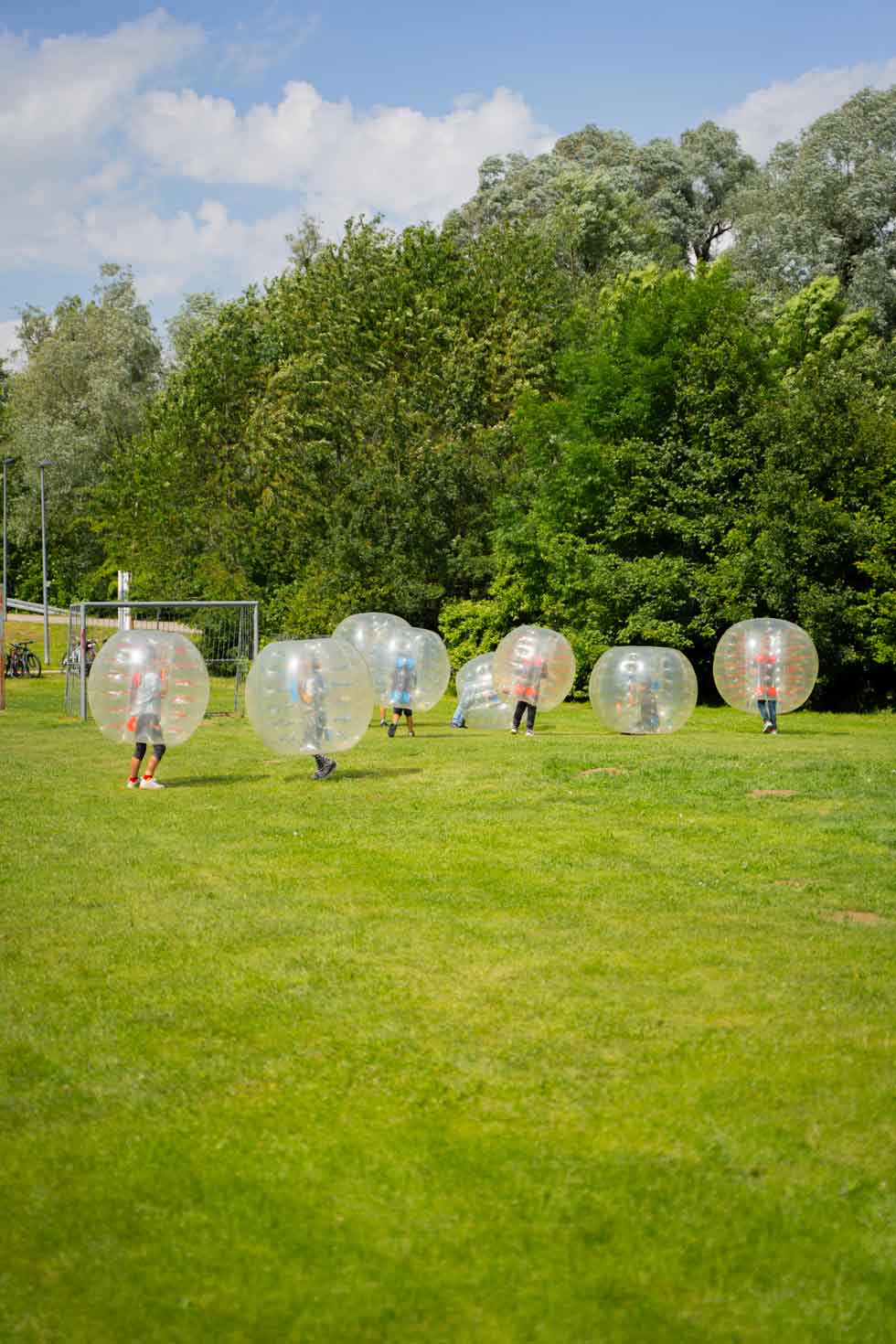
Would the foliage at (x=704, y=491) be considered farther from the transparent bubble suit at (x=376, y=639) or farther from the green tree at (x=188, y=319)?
the green tree at (x=188, y=319)

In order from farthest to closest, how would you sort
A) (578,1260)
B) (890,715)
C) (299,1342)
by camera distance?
(890,715), (578,1260), (299,1342)

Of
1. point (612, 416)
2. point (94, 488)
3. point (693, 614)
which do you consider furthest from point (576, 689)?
point (94, 488)

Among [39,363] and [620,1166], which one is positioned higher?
[39,363]

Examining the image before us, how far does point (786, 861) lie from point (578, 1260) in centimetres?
679

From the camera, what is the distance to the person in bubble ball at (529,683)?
21047 mm

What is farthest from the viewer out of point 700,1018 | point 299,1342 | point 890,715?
point 890,715

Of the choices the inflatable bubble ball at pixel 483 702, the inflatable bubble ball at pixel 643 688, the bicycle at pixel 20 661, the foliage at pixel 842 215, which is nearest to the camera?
the inflatable bubble ball at pixel 643 688

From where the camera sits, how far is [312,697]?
47.5ft

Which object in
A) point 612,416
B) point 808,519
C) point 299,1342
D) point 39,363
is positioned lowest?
point 299,1342

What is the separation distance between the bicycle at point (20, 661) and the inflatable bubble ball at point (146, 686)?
1221 inches

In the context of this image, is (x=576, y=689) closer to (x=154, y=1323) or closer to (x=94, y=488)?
(x=154, y=1323)

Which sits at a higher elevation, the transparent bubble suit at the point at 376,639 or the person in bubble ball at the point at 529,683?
the transparent bubble suit at the point at 376,639

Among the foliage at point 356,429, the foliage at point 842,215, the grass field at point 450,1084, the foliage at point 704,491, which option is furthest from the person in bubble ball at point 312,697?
the foliage at point 842,215

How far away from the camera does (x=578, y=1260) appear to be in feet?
13.9
